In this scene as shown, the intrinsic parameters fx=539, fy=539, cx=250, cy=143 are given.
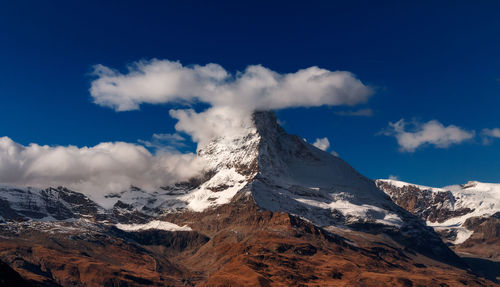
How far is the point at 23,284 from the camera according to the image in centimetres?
16075

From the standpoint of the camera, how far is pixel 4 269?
523 ft

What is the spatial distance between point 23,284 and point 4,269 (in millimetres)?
7084
